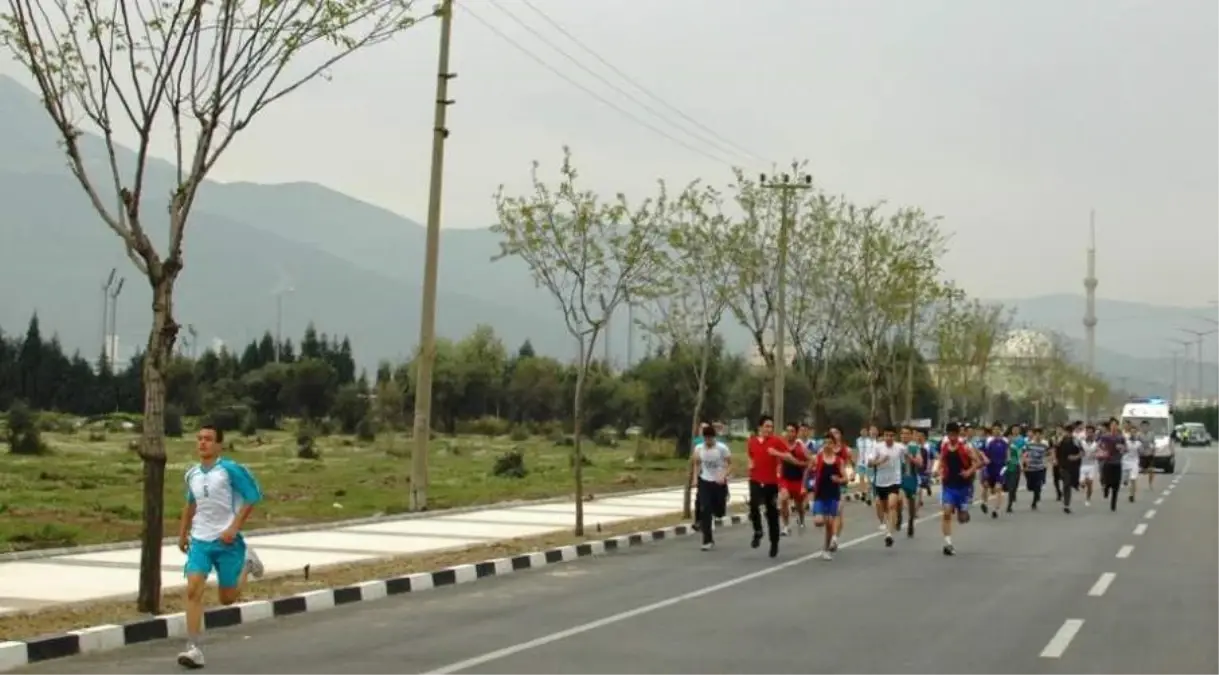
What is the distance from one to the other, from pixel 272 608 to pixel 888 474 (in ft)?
36.8

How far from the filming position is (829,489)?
20.9 metres

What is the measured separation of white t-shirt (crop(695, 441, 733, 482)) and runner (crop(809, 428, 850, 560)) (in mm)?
1484

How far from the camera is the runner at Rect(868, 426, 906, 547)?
23062mm

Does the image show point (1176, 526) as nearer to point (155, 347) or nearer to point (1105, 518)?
point (1105, 518)

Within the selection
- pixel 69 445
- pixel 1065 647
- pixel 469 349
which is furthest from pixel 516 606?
pixel 469 349

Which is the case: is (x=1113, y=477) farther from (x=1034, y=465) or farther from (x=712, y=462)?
(x=712, y=462)

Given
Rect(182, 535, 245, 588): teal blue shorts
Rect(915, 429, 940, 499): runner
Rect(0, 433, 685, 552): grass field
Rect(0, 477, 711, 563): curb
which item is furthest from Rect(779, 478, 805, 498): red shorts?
Rect(182, 535, 245, 588): teal blue shorts

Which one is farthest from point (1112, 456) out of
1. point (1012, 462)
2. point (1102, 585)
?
point (1102, 585)

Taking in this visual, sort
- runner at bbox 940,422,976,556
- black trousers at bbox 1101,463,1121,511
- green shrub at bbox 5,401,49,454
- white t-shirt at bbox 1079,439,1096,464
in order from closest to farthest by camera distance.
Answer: runner at bbox 940,422,976,556 → black trousers at bbox 1101,463,1121,511 → white t-shirt at bbox 1079,439,1096,464 → green shrub at bbox 5,401,49,454

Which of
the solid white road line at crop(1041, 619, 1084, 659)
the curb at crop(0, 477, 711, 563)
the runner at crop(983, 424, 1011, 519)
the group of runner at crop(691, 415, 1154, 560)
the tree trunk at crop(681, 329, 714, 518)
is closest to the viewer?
the solid white road line at crop(1041, 619, 1084, 659)

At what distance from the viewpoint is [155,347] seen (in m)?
13.9

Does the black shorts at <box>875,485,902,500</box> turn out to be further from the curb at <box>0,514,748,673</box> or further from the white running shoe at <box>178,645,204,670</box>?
the white running shoe at <box>178,645,204,670</box>

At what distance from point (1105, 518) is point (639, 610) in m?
17.5

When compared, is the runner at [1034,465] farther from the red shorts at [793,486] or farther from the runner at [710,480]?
the runner at [710,480]
